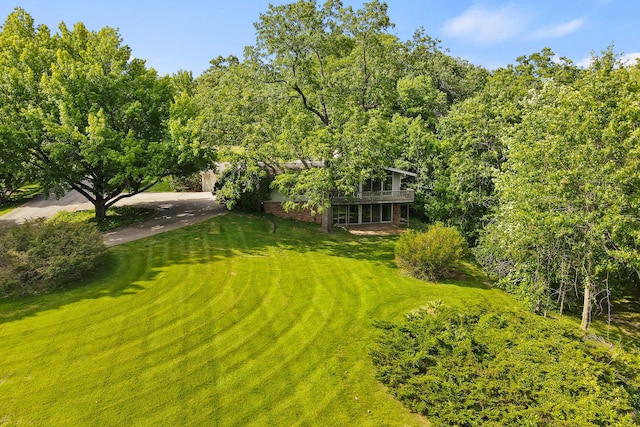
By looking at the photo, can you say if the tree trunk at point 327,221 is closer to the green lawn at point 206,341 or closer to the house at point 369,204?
the house at point 369,204

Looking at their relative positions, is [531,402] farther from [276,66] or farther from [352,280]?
[276,66]

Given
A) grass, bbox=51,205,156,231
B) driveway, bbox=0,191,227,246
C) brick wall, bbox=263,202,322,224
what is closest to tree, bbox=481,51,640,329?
brick wall, bbox=263,202,322,224

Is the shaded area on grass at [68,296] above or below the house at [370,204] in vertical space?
below

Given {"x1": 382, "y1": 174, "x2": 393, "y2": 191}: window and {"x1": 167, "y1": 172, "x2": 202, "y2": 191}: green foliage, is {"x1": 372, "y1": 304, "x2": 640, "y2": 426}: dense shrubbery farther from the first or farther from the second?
{"x1": 167, "y1": 172, "x2": 202, "y2": 191}: green foliage

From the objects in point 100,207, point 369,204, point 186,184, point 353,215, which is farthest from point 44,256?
point 186,184

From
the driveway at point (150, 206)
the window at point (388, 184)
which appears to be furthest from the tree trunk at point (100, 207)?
the window at point (388, 184)

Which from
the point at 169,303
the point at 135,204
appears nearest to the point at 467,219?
the point at 169,303
